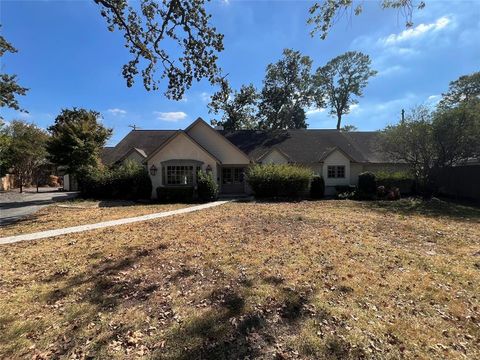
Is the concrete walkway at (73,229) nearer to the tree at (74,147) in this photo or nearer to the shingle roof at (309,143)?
the tree at (74,147)

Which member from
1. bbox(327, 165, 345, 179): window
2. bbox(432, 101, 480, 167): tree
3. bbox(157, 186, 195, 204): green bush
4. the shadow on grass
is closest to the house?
bbox(327, 165, 345, 179): window

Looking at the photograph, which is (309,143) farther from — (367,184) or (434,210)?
(434,210)

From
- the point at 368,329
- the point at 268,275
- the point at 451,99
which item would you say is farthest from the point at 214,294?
the point at 451,99

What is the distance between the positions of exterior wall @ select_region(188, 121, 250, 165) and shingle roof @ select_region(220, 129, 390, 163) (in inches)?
86.2

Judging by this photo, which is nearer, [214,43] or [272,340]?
[272,340]

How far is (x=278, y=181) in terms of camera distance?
1969cm

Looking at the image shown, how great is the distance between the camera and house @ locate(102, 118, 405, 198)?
21641mm

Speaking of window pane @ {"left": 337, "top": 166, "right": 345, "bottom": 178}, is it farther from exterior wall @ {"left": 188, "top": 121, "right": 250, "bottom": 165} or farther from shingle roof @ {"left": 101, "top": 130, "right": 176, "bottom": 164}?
shingle roof @ {"left": 101, "top": 130, "right": 176, "bottom": 164}

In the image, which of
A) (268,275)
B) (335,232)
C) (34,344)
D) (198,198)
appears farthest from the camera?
(198,198)

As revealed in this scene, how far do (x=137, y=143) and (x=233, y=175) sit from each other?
11.3m

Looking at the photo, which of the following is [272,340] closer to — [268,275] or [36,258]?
[268,275]

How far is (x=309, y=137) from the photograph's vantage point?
28438 mm

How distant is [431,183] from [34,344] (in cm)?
2446

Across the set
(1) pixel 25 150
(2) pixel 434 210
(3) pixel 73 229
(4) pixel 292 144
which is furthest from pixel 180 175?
(1) pixel 25 150
